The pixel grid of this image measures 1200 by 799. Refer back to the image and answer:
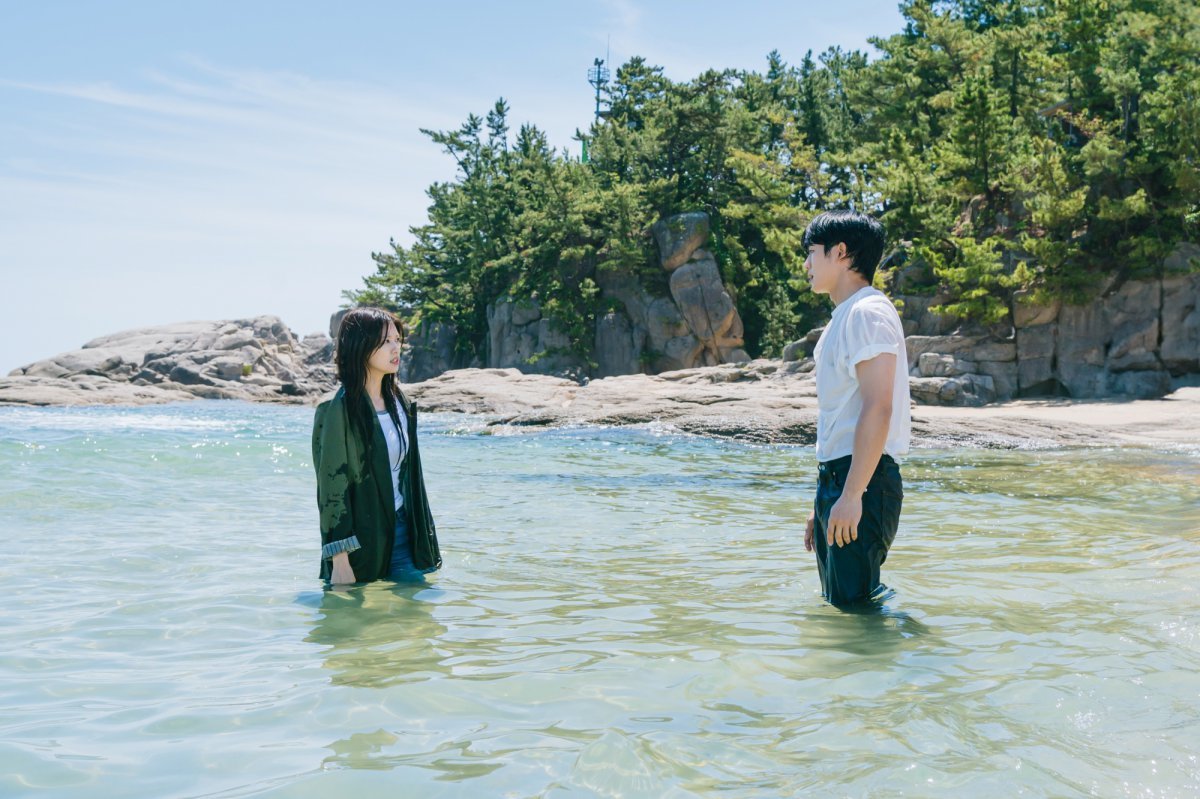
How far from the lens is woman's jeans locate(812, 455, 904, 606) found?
3611 mm

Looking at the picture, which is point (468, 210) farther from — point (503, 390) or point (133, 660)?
point (133, 660)

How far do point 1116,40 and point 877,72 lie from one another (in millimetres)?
9498

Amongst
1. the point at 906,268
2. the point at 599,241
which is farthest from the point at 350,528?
the point at 599,241

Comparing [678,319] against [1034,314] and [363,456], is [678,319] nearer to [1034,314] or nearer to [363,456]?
[1034,314]

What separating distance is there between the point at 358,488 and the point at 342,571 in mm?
382

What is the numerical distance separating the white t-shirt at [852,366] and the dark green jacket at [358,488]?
6.35ft

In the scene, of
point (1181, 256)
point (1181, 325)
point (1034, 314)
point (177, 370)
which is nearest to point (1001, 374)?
Result: point (1034, 314)

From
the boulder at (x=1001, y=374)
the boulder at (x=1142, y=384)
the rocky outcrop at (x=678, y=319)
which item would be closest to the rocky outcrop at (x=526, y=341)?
the rocky outcrop at (x=678, y=319)

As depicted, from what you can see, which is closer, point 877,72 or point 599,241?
point 877,72

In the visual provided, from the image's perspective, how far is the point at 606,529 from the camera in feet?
24.3

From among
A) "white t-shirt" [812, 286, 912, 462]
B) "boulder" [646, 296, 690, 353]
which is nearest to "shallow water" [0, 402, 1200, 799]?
"white t-shirt" [812, 286, 912, 462]

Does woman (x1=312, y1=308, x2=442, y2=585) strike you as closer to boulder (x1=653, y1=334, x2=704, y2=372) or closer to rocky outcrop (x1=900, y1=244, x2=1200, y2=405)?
rocky outcrop (x1=900, y1=244, x2=1200, y2=405)

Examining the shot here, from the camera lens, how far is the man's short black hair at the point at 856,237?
3.71m

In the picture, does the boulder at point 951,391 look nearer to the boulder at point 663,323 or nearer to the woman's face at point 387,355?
the boulder at point 663,323
